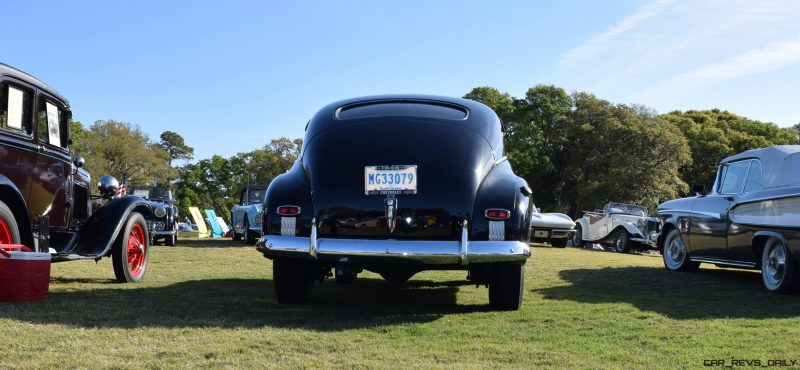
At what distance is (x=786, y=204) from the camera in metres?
6.48

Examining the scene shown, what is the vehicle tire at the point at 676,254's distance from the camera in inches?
367

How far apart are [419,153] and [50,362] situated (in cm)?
283

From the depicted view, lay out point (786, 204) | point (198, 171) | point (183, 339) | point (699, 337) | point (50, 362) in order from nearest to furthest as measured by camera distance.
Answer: point (50, 362) < point (183, 339) < point (699, 337) < point (786, 204) < point (198, 171)

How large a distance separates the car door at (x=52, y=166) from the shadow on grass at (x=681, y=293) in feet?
16.4

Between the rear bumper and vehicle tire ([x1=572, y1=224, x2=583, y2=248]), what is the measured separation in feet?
60.9

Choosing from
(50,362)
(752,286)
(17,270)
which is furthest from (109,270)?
(752,286)

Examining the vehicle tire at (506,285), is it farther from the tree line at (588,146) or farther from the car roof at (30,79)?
the tree line at (588,146)

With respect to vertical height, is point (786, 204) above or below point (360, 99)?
below

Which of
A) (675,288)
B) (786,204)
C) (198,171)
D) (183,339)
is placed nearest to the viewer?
(183,339)

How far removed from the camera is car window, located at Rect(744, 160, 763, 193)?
7.64m

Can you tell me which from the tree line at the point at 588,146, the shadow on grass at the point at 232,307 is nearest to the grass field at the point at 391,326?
the shadow on grass at the point at 232,307

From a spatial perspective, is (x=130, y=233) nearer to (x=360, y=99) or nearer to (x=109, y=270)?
(x=109, y=270)

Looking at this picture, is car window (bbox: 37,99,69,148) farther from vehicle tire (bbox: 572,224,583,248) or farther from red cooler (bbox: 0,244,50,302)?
vehicle tire (bbox: 572,224,583,248)

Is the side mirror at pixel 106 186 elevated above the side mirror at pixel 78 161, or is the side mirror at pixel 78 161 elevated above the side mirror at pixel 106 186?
the side mirror at pixel 78 161
